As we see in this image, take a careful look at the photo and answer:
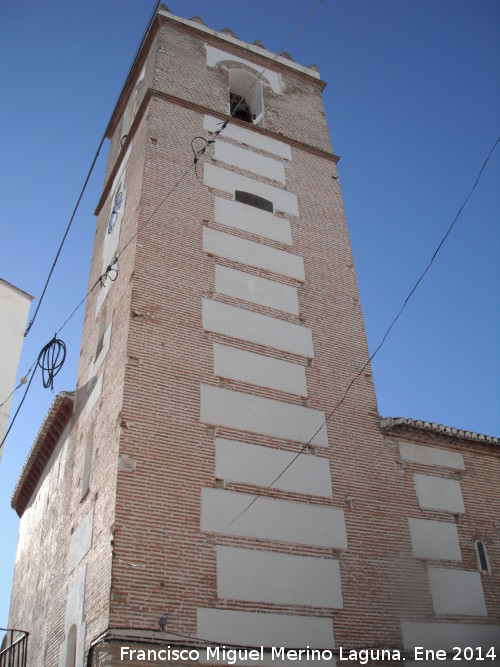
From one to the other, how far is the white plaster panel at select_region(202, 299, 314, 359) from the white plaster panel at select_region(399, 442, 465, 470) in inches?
81.5

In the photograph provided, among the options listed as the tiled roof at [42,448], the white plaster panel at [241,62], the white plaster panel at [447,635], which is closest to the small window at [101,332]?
the tiled roof at [42,448]

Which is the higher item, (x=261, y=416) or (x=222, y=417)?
(x=261, y=416)

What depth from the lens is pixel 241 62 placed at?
1588 cm

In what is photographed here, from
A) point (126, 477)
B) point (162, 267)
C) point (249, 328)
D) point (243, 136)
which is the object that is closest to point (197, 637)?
point (126, 477)

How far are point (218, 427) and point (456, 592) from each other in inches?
159

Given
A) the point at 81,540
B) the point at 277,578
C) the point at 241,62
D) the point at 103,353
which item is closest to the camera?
the point at 277,578

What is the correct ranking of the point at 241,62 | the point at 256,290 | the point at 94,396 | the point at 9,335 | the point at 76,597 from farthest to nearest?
the point at 241,62 < the point at 256,290 < the point at 94,396 < the point at 9,335 < the point at 76,597

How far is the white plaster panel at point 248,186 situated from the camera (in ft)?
41.4

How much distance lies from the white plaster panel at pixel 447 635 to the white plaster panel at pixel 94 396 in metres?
5.40

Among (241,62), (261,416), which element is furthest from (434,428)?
(241,62)

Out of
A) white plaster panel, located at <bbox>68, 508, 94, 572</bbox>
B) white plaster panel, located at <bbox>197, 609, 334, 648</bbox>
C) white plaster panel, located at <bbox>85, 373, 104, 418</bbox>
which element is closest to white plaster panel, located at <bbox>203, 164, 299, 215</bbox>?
white plaster panel, located at <bbox>85, 373, 104, 418</bbox>

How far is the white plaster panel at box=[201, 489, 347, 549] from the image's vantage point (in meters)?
8.63

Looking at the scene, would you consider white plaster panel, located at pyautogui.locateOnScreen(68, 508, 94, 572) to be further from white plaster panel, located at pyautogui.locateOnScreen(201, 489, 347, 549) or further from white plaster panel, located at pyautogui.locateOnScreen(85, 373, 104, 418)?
white plaster panel, located at pyautogui.locateOnScreen(85, 373, 104, 418)

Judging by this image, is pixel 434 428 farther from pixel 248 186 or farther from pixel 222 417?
pixel 248 186
